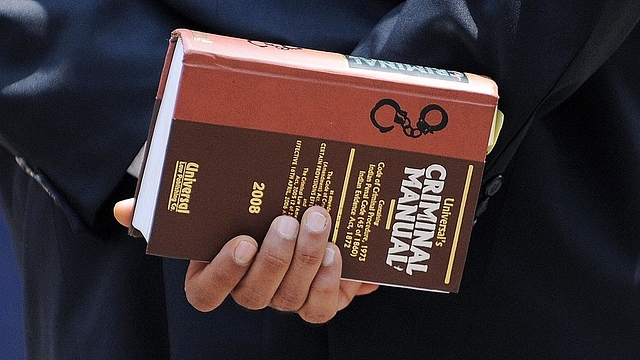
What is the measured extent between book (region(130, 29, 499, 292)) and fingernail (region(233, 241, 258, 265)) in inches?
0.5

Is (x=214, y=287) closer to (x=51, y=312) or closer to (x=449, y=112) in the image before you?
(x=449, y=112)

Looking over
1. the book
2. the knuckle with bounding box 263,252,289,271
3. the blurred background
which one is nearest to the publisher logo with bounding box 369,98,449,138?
the book

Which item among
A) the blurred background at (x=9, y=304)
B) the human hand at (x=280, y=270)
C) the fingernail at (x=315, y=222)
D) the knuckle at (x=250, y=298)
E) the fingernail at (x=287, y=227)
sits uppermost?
the fingernail at (x=315, y=222)

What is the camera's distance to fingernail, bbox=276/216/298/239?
0.58m

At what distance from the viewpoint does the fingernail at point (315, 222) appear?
1.90ft

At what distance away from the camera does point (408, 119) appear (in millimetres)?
578

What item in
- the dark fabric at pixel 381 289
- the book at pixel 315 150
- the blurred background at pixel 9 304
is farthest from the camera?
the blurred background at pixel 9 304

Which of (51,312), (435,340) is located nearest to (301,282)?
(435,340)

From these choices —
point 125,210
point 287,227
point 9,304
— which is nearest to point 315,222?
point 287,227

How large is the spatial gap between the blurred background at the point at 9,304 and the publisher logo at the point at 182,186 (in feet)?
3.87

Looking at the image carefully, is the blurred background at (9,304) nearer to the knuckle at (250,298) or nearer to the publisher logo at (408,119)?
the knuckle at (250,298)

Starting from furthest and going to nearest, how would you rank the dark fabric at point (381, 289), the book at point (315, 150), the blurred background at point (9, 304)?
the blurred background at point (9, 304) < the dark fabric at point (381, 289) < the book at point (315, 150)

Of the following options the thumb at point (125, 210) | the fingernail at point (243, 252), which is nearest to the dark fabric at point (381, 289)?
the thumb at point (125, 210)

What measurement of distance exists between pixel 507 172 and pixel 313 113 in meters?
0.21
